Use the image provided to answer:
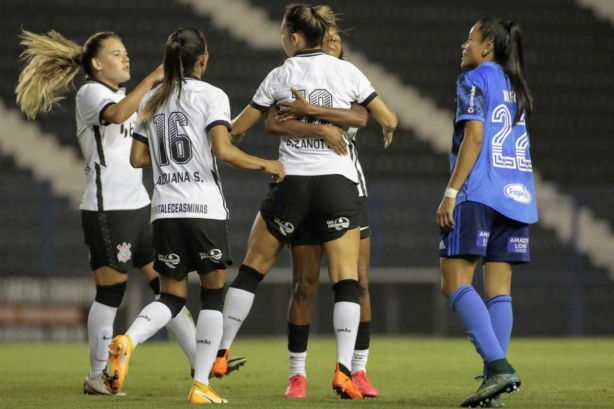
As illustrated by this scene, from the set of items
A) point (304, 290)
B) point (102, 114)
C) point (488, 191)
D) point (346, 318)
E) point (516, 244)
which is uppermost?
point (102, 114)

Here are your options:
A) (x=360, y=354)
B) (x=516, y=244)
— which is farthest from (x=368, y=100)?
(x=360, y=354)

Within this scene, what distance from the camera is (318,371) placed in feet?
25.6

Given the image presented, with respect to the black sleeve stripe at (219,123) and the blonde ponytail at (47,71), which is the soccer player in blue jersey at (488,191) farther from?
the blonde ponytail at (47,71)

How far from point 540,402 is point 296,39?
1928 mm

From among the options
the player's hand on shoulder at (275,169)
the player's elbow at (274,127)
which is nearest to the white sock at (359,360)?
the player's hand on shoulder at (275,169)

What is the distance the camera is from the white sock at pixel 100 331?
20.0ft

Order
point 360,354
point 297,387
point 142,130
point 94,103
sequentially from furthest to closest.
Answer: point 94,103 < point 360,354 < point 297,387 < point 142,130

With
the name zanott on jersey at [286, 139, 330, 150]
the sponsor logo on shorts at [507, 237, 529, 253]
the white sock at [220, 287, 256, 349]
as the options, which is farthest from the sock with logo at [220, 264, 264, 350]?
the sponsor logo on shorts at [507, 237, 529, 253]

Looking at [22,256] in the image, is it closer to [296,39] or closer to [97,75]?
[97,75]

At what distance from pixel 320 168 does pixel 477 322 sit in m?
1.01

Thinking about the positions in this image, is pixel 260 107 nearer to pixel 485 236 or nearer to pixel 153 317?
pixel 153 317

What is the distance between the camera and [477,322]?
494 centimetres

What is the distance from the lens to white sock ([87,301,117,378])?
610 centimetres

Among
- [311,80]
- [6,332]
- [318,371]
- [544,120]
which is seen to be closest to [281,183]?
[311,80]
